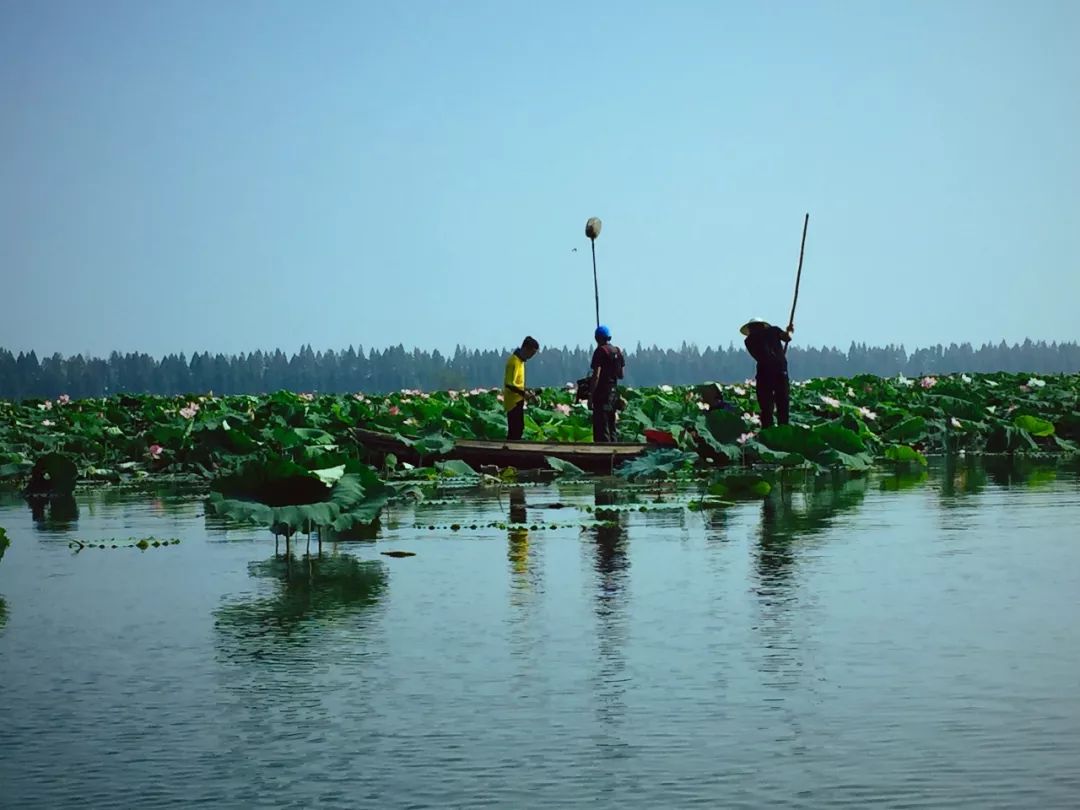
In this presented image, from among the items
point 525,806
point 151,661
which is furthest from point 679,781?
point 151,661

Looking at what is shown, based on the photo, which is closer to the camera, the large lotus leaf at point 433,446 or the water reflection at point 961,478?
the water reflection at point 961,478

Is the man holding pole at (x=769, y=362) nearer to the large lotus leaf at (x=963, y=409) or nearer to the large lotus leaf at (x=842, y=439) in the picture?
the large lotus leaf at (x=842, y=439)

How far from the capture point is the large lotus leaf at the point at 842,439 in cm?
1806

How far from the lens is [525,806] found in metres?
4.93

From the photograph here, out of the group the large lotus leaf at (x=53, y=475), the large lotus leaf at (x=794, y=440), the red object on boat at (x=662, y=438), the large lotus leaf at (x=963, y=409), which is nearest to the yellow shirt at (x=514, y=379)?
the red object on boat at (x=662, y=438)

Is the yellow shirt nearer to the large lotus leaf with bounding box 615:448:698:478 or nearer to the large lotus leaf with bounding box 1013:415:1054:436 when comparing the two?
the large lotus leaf with bounding box 615:448:698:478

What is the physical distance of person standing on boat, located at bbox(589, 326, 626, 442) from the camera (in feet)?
64.0

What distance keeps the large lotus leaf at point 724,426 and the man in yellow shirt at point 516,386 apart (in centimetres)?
225

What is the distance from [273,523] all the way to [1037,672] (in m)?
4.41

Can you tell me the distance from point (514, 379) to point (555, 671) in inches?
527

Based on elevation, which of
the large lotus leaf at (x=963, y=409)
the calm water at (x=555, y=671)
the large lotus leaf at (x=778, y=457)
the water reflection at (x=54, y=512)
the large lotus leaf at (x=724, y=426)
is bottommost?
the calm water at (x=555, y=671)

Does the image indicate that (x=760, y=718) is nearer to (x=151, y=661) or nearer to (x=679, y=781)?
(x=679, y=781)

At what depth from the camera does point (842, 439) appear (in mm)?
18078

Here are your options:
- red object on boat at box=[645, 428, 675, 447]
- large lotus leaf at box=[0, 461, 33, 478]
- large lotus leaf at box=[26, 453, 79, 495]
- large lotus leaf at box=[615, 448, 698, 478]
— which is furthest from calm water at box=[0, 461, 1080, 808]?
large lotus leaf at box=[0, 461, 33, 478]
